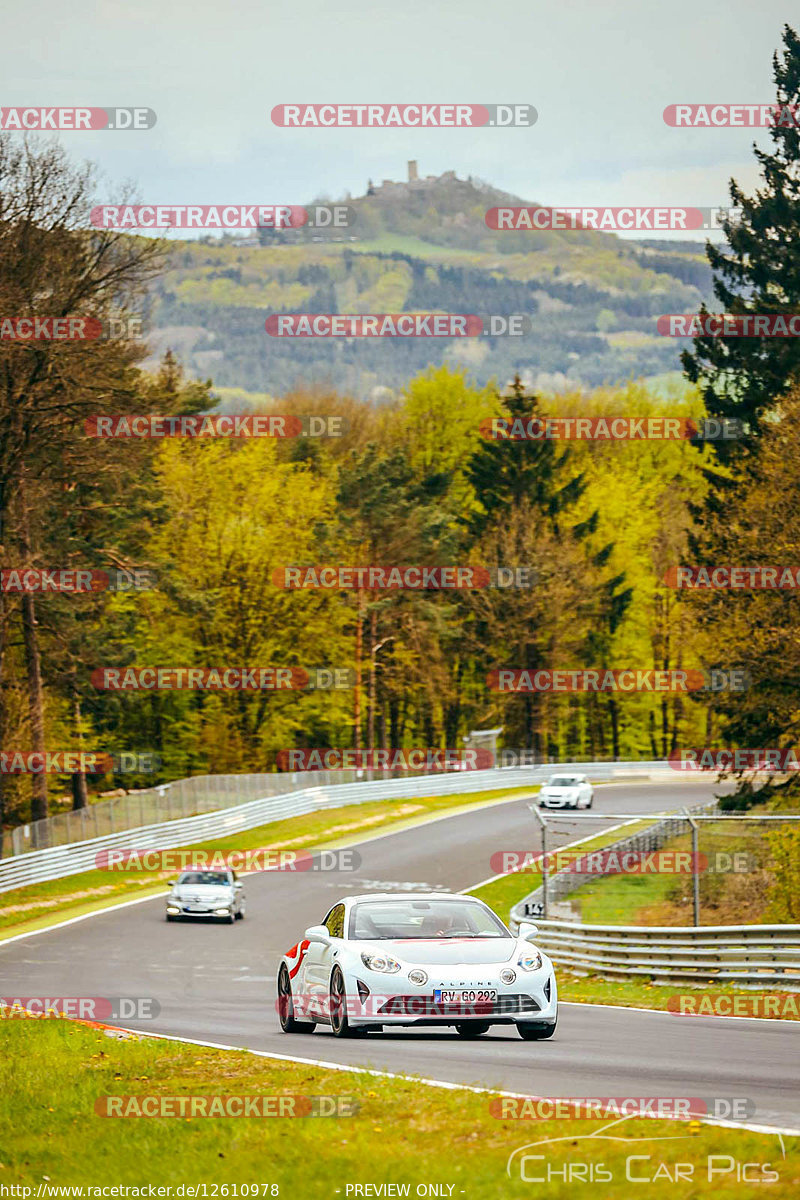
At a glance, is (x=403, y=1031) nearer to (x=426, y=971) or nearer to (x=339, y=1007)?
(x=339, y=1007)

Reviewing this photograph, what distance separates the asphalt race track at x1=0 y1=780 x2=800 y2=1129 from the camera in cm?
1091

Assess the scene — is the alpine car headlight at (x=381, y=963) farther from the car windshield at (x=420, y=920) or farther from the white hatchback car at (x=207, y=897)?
the white hatchback car at (x=207, y=897)

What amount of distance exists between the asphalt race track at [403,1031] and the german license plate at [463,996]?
1.32ft

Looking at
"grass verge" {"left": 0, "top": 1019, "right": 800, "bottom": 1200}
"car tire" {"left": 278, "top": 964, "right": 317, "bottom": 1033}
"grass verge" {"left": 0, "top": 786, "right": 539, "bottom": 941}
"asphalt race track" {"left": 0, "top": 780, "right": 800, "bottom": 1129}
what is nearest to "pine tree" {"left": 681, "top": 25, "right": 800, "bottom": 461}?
"asphalt race track" {"left": 0, "top": 780, "right": 800, "bottom": 1129}

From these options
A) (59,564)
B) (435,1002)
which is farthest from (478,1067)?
(59,564)

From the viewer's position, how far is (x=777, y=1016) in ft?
55.0

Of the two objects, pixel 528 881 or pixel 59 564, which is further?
pixel 59 564

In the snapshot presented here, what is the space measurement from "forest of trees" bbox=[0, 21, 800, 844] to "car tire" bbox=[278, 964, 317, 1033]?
21.8 m

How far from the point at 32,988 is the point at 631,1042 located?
562 inches

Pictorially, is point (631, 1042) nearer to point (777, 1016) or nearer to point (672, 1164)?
point (777, 1016)

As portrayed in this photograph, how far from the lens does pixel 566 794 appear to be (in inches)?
2299

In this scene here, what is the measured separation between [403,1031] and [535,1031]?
A: 2821 mm

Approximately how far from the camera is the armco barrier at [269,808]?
4509 centimetres

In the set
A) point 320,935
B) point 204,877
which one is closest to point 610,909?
point 204,877
